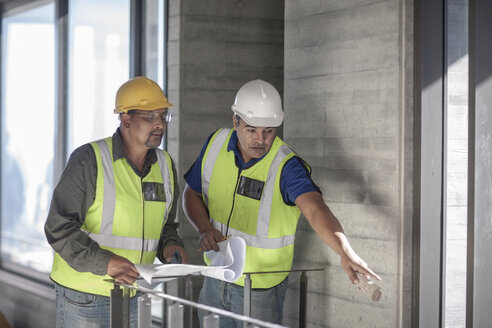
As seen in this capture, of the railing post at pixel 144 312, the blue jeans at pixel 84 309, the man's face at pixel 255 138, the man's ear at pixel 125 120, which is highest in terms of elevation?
Answer: the man's ear at pixel 125 120

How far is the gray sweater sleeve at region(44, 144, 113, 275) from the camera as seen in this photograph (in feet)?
10.5

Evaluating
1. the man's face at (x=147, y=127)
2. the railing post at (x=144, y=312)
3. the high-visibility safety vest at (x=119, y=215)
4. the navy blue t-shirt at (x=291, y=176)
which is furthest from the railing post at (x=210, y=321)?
the man's face at (x=147, y=127)

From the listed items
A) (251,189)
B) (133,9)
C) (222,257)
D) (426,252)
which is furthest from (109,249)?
(133,9)

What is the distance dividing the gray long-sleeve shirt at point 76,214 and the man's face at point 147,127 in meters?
0.12

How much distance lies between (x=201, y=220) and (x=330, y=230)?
869 mm

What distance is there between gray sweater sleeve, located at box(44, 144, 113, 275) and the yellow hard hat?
0.30 m

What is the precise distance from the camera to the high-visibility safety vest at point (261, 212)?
3.67 metres

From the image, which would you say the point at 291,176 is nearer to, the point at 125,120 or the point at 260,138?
the point at 260,138

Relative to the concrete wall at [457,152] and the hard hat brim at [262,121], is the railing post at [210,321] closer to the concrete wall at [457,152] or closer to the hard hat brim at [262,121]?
the hard hat brim at [262,121]

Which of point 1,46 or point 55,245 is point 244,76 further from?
point 1,46

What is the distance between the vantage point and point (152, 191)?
11.8 ft

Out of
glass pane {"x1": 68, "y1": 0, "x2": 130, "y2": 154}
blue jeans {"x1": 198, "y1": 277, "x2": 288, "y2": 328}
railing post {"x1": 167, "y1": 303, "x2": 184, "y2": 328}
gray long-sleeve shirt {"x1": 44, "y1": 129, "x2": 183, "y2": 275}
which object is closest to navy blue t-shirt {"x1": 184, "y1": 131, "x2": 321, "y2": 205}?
blue jeans {"x1": 198, "y1": 277, "x2": 288, "y2": 328}

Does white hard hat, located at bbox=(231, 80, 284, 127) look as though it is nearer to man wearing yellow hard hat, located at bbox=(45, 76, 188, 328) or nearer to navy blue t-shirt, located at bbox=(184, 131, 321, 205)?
navy blue t-shirt, located at bbox=(184, 131, 321, 205)

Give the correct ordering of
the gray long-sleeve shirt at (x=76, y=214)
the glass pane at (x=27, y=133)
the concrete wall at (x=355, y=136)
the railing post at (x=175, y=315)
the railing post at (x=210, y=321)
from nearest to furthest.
Answer: the railing post at (x=210, y=321)
the railing post at (x=175, y=315)
the gray long-sleeve shirt at (x=76, y=214)
the concrete wall at (x=355, y=136)
the glass pane at (x=27, y=133)
